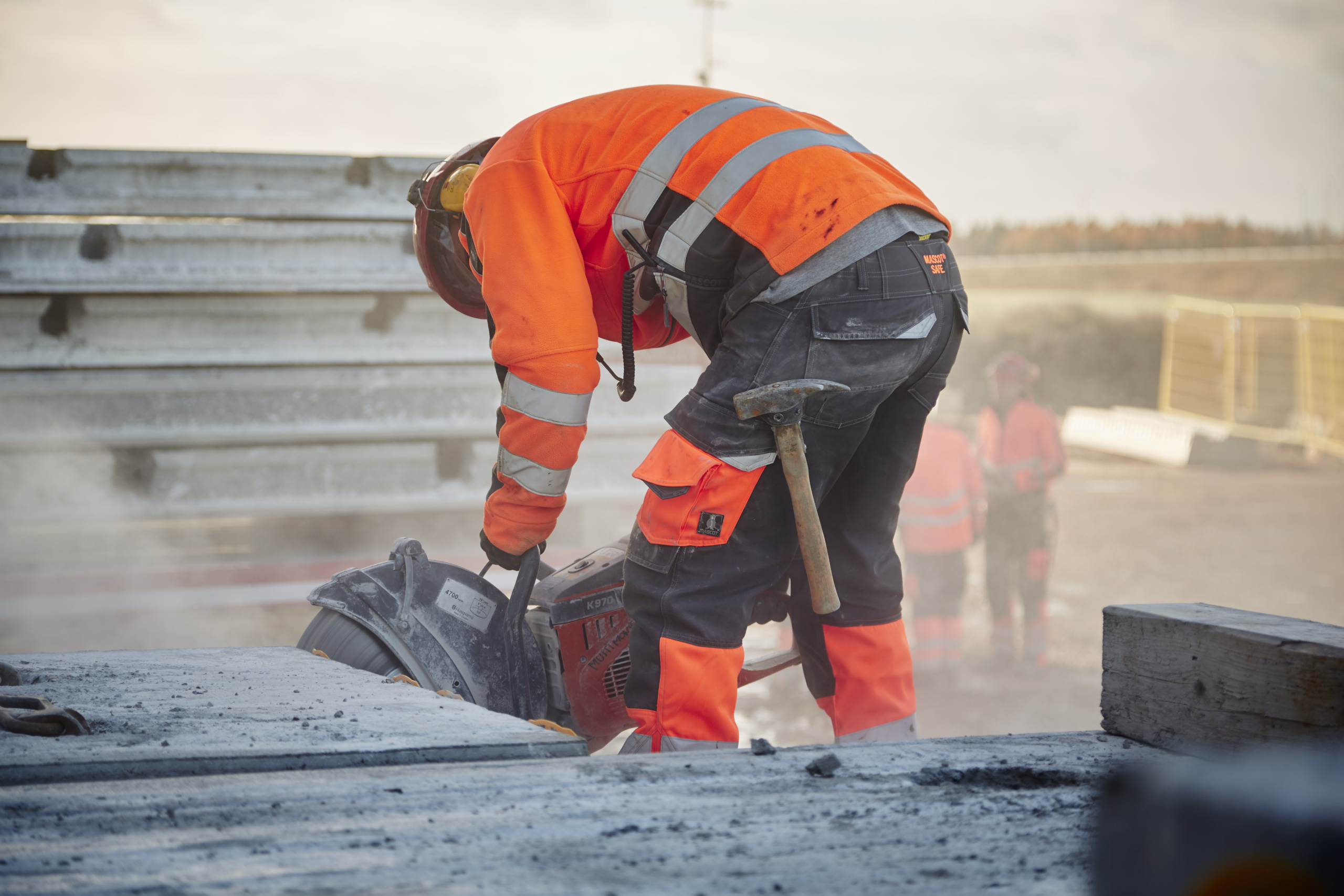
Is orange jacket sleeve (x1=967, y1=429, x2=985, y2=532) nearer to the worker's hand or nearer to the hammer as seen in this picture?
the worker's hand

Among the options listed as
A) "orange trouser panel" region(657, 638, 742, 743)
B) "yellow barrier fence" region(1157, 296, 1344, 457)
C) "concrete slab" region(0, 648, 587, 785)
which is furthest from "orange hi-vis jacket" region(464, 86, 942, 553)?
"yellow barrier fence" region(1157, 296, 1344, 457)

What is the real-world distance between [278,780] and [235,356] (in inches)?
97.3

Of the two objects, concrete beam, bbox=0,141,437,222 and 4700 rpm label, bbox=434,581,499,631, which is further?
concrete beam, bbox=0,141,437,222

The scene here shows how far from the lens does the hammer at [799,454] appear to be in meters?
1.88

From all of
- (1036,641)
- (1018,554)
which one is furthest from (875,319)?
(1018,554)

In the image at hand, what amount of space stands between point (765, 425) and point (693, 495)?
190 millimetres

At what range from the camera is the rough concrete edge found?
127 cm

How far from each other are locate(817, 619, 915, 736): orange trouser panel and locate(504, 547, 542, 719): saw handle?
67 cm

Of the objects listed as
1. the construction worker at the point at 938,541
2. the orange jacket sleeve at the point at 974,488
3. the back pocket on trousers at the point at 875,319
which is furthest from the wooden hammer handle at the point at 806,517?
the orange jacket sleeve at the point at 974,488

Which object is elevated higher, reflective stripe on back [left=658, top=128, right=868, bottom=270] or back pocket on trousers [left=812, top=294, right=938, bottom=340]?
A: reflective stripe on back [left=658, top=128, right=868, bottom=270]

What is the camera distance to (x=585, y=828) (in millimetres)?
1092

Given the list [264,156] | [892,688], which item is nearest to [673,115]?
[892,688]

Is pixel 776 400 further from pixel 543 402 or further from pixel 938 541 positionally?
pixel 938 541

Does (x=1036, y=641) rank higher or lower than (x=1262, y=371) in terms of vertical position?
lower
